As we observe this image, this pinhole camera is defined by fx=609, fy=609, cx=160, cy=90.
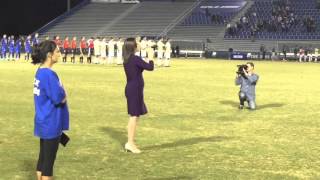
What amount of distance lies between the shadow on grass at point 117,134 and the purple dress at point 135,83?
1.30 metres

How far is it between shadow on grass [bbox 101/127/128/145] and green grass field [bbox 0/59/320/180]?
21 mm

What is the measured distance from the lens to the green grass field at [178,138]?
363 inches

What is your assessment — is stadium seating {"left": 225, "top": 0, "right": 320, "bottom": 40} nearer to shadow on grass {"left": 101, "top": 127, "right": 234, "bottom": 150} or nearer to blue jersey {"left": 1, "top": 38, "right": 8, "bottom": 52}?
blue jersey {"left": 1, "top": 38, "right": 8, "bottom": 52}

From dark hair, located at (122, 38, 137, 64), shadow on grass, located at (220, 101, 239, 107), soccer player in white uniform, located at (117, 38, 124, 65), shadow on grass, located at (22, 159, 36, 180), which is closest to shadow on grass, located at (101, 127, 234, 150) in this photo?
dark hair, located at (122, 38, 137, 64)

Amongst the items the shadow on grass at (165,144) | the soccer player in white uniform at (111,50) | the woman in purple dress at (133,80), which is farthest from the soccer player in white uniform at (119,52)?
the woman in purple dress at (133,80)

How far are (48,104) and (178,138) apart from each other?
5.67m

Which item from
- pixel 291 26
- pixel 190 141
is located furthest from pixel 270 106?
pixel 291 26

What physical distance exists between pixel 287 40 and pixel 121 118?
4695 centimetres

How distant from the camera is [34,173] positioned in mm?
8945

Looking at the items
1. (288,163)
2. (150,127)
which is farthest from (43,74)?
(150,127)

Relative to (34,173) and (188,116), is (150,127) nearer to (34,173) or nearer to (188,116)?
(188,116)

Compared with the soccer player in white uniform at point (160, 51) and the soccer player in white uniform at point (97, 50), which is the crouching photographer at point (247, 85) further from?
the soccer player in white uniform at point (97, 50)

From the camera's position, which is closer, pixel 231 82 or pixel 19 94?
pixel 19 94

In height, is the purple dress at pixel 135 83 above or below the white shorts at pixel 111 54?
above
